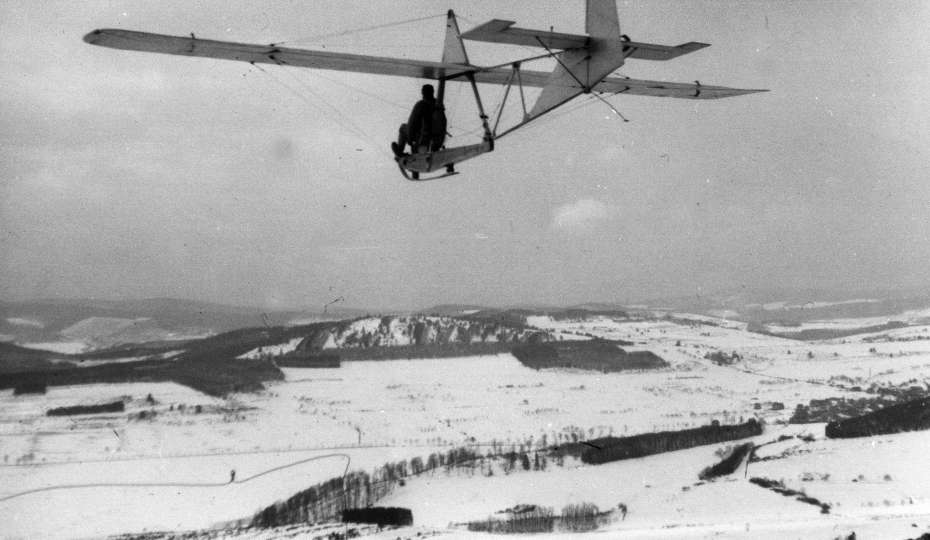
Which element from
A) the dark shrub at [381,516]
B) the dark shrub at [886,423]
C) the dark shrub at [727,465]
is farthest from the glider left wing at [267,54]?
the dark shrub at [886,423]

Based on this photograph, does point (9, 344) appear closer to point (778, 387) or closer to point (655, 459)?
point (655, 459)

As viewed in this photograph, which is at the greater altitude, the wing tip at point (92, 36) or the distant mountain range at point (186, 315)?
the wing tip at point (92, 36)

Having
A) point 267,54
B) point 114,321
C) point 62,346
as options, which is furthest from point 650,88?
Result: point 114,321

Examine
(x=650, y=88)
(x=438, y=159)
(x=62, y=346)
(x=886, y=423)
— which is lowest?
(x=886, y=423)

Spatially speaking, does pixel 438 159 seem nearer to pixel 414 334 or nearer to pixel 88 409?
pixel 88 409

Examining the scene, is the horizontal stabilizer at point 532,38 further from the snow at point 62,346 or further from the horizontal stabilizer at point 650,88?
the snow at point 62,346

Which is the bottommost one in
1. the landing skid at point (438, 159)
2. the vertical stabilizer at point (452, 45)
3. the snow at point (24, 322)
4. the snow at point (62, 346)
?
the snow at point (62, 346)
